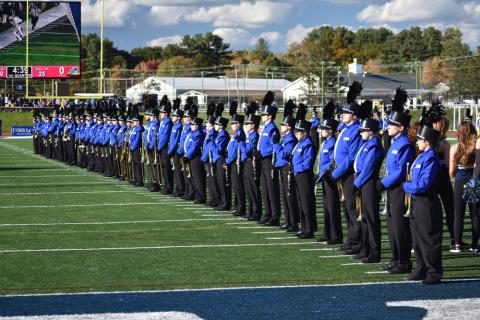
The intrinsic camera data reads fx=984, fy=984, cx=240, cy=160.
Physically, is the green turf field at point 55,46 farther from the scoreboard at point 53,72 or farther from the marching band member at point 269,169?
the marching band member at point 269,169

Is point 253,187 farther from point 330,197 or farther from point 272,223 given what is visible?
point 330,197

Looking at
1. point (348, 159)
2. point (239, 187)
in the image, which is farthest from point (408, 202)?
point (239, 187)

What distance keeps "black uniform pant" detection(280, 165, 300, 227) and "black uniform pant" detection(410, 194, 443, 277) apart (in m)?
3.97

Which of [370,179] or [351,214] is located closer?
[370,179]

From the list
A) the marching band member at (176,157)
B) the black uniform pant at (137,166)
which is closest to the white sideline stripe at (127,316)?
the marching band member at (176,157)

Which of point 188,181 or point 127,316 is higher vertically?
point 188,181

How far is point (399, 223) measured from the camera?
959 cm

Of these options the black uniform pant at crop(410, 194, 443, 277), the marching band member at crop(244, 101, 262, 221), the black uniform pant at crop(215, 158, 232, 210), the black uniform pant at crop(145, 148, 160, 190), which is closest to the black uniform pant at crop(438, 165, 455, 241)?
the black uniform pant at crop(410, 194, 443, 277)

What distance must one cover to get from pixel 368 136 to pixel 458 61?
78.6 m

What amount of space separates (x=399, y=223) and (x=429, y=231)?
552mm

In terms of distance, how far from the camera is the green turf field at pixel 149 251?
9281mm

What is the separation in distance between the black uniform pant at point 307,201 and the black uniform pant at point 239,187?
272cm

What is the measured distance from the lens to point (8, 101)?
2272 inches

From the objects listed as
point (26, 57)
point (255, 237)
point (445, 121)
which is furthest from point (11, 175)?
point (445, 121)
